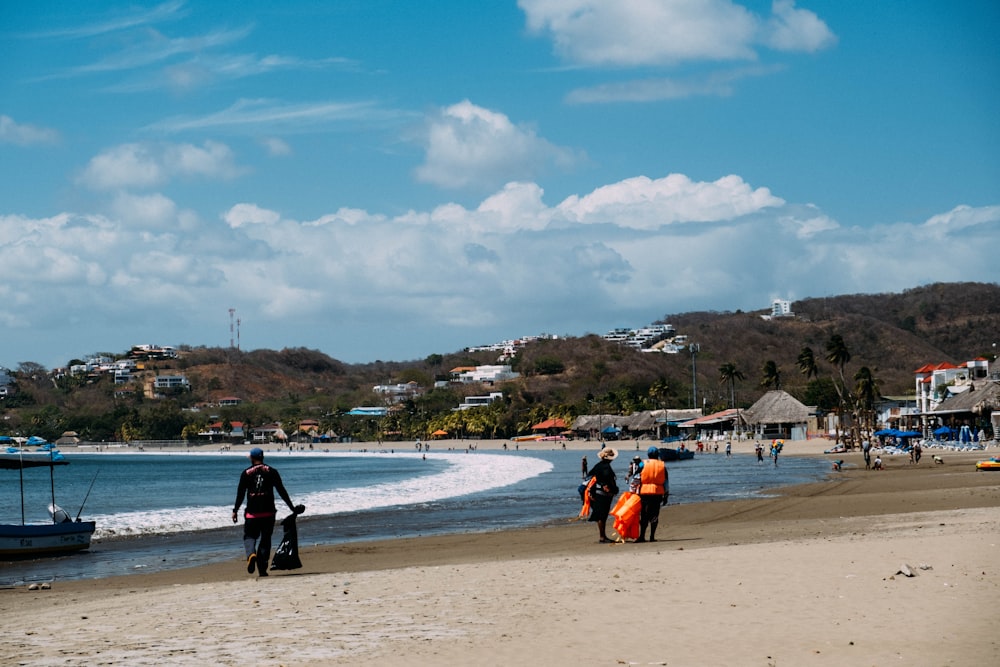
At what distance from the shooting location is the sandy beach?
760 centimetres

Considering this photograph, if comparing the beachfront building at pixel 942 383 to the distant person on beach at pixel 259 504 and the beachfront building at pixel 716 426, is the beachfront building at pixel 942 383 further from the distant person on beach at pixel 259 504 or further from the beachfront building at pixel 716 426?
the distant person on beach at pixel 259 504

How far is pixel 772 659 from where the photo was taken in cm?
720

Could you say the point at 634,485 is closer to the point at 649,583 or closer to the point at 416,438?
the point at 649,583

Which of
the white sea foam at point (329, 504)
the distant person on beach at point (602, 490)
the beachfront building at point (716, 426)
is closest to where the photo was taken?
the distant person on beach at point (602, 490)

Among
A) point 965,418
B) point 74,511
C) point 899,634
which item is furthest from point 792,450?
point 899,634

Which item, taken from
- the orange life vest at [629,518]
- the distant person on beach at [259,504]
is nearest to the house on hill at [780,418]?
the orange life vest at [629,518]

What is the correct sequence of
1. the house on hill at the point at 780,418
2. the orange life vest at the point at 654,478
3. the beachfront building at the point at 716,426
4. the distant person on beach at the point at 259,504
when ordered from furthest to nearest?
the beachfront building at the point at 716,426 < the house on hill at the point at 780,418 < the orange life vest at the point at 654,478 < the distant person on beach at the point at 259,504

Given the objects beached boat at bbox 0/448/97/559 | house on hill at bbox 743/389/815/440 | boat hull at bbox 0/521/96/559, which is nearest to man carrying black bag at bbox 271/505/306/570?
beached boat at bbox 0/448/97/559

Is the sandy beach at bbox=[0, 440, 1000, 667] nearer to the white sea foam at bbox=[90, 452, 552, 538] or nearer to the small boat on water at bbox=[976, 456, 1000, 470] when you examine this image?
the white sea foam at bbox=[90, 452, 552, 538]

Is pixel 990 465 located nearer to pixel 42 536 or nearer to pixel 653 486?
pixel 653 486

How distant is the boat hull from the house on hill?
8398 centimetres

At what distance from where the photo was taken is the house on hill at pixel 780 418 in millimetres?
98750

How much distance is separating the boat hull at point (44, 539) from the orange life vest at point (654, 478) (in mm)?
11465

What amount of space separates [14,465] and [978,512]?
17.3 meters
